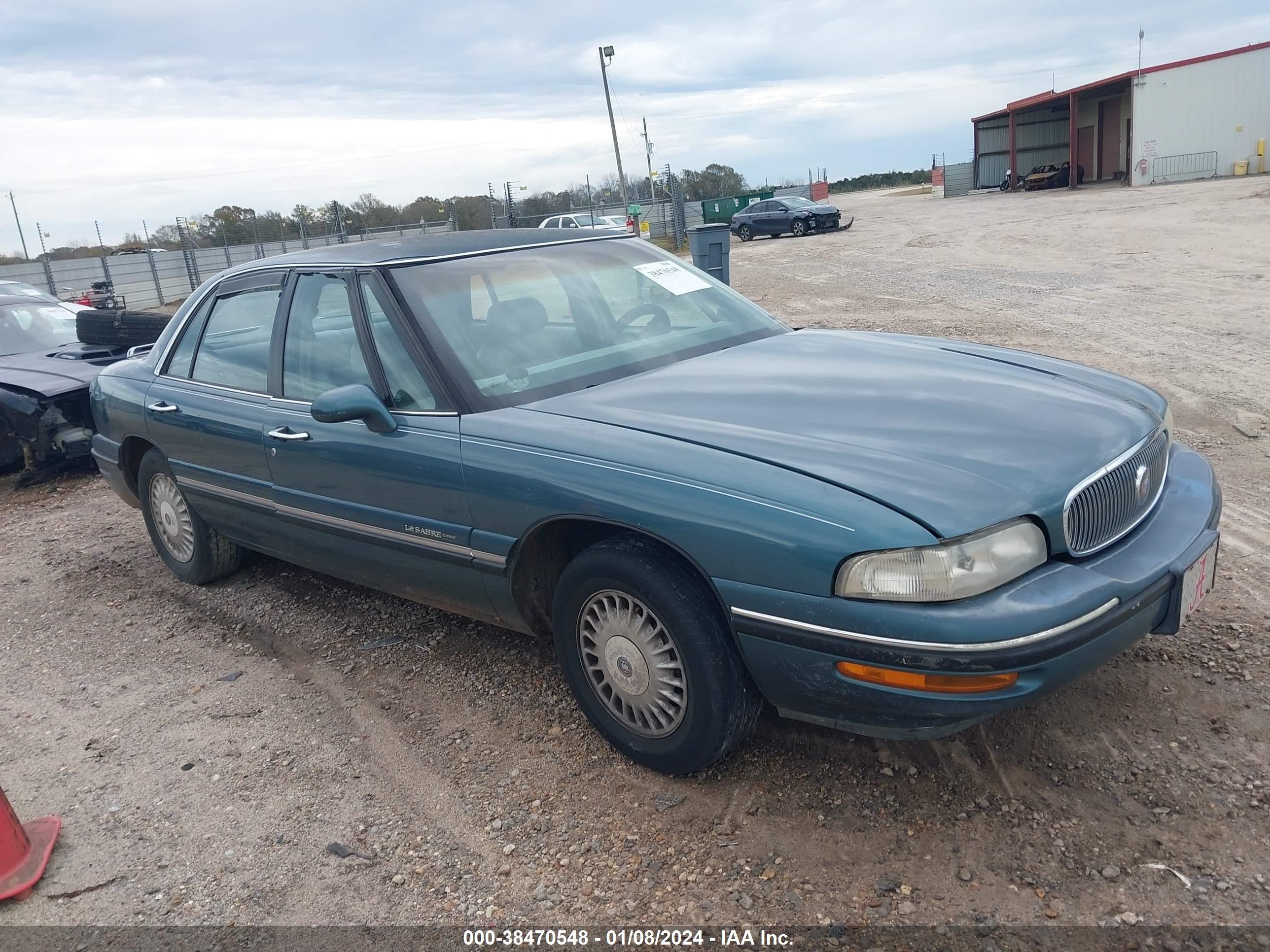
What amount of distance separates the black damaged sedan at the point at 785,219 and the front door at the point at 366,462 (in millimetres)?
27795

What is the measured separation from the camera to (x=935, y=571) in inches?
92.9

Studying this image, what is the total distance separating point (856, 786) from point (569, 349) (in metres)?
1.81

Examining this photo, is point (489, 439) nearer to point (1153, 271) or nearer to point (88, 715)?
point (88, 715)

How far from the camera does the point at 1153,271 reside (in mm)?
13523

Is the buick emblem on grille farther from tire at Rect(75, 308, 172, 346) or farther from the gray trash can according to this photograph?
the gray trash can

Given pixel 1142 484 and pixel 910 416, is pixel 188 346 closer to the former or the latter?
pixel 910 416

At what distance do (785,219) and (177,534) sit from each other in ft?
90.9

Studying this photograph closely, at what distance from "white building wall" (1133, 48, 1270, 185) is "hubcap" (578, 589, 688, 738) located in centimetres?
3704

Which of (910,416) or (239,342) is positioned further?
(239,342)

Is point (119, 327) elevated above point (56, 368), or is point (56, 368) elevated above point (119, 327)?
point (119, 327)

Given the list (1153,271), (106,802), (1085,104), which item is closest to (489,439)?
(106,802)

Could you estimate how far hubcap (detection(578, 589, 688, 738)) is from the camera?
288 cm

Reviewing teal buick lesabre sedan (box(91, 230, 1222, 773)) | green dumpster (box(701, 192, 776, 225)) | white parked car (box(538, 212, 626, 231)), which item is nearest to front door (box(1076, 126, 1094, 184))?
green dumpster (box(701, 192, 776, 225))

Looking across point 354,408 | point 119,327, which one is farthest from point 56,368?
point 354,408
